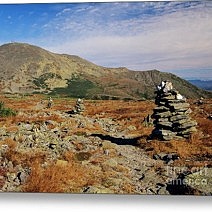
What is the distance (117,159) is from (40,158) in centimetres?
113

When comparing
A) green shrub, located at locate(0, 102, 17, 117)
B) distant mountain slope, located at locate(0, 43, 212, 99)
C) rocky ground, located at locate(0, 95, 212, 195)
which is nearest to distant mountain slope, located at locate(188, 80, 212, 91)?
distant mountain slope, located at locate(0, 43, 212, 99)

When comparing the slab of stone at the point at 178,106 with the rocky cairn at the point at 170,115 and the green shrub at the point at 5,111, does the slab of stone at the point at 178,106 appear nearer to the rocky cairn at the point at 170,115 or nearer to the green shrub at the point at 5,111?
the rocky cairn at the point at 170,115

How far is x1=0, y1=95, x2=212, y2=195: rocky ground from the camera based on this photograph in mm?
7789

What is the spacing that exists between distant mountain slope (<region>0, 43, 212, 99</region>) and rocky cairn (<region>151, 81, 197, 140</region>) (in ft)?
0.35

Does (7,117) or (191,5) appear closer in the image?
(191,5)

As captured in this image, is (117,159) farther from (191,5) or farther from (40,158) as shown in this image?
(191,5)

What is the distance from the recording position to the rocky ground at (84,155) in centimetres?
779

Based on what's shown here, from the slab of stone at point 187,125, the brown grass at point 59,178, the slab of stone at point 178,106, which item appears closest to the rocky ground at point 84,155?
the brown grass at point 59,178

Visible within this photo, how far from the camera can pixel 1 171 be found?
26.3 ft

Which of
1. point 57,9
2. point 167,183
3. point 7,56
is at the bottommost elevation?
point 167,183

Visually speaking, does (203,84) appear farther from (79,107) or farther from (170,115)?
(79,107)

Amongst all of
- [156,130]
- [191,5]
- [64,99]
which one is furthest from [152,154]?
[191,5]

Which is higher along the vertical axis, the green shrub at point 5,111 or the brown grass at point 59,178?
the green shrub at point 5,111

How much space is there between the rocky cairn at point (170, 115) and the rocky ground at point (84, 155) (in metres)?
0.14
